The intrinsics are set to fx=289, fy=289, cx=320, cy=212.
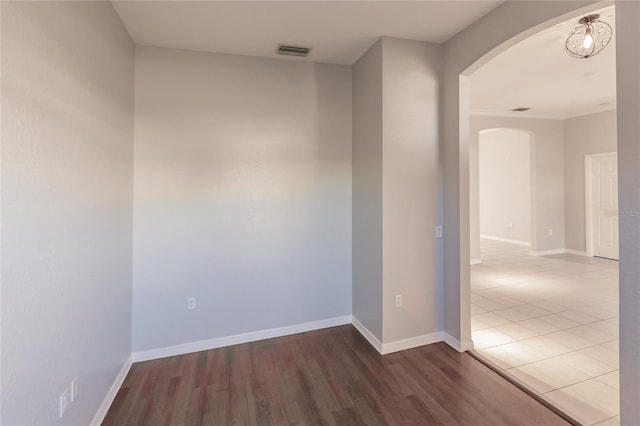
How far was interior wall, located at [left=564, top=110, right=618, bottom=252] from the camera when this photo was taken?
5891 millimetres

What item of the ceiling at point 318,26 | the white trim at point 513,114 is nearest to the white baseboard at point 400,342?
the ceiling at point 318,26

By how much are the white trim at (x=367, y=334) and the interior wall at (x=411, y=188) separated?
0.12 m

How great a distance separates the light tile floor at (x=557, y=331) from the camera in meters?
2.07

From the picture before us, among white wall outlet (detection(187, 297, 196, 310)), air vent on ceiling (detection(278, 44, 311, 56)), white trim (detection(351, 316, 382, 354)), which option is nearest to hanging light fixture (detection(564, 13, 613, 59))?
air vent on ceiling (detection(278, 44, 311, 56))

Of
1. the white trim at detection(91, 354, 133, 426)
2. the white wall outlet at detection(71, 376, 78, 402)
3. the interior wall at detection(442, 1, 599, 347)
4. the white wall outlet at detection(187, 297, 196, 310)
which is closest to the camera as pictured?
the white wall outlet at detection(71, 376, 78, 402)

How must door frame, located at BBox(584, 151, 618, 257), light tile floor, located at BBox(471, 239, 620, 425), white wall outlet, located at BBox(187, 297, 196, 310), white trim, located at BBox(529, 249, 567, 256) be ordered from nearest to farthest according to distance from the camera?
1. light tile floor, located at BBox(471, 239, 620, 425)
2. white wall outlet, located at BBox(187, 297, 196, 310)
3. door frame, located at BBox(584, 151, 618, 257)
4. white trim, located at BBox(529, 249, 567, 256)

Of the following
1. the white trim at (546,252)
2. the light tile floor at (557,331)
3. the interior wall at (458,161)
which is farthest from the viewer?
the white trim at (546,252)

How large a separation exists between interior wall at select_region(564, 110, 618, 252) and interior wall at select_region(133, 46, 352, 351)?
19.9ft

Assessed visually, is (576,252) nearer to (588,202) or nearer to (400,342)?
(588,202)

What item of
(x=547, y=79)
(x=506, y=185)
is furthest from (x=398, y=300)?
(x=506, y=185)

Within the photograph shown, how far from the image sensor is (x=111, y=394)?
2.09 metres

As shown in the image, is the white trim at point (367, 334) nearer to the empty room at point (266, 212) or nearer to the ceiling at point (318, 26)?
the empty room at point (266, 212)

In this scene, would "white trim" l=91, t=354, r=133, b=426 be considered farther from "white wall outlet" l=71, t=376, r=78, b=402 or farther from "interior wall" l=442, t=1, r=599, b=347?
"interior wall" l=442, t=1, r=599, b=347

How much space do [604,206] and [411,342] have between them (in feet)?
20.3
